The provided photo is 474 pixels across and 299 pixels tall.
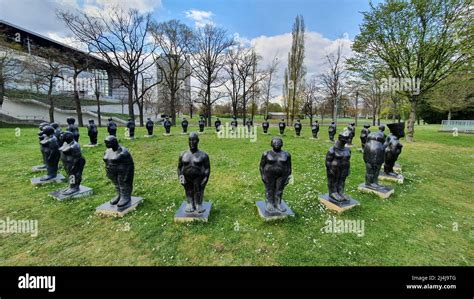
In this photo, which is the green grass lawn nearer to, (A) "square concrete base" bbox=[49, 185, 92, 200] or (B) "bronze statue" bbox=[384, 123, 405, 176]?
(A) "square concrete base" bbox=[49, 185, 92, 200]

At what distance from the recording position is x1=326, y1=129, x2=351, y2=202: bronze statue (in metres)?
4.78

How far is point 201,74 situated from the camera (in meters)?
29.9

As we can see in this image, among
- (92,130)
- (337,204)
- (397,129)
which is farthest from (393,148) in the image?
(92,130)

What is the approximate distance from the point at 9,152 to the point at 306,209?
13921 millimetres

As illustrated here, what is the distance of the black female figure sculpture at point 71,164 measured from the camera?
5.18 m

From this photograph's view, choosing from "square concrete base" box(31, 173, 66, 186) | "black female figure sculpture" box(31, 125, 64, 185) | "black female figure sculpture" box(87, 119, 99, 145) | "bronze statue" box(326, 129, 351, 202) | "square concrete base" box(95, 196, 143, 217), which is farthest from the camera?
"black female figure sculpture" box(87, 119, 99, 145)

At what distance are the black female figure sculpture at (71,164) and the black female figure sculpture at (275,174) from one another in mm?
4614

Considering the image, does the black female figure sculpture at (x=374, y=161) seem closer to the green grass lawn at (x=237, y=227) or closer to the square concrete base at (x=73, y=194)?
the green grass lawn at (x=237, y=227)

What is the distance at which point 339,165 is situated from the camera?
480 centimetres

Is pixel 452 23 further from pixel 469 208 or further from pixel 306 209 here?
pixel 306 209

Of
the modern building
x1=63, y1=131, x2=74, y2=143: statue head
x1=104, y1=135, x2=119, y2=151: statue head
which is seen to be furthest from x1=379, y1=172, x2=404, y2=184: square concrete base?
the modern building

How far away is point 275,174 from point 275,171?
72mm

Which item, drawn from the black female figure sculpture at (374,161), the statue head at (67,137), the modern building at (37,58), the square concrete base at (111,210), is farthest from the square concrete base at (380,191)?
the modern building at (37,58)
